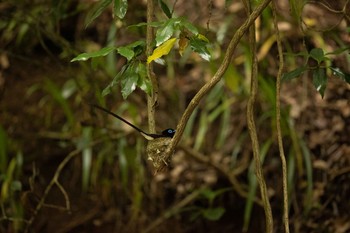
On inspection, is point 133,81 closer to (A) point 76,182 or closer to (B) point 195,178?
(B) point 195,178

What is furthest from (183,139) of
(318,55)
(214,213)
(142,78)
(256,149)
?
(142,78)

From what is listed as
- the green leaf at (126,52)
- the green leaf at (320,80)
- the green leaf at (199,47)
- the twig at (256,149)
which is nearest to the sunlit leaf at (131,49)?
the green leaf at (126,52)

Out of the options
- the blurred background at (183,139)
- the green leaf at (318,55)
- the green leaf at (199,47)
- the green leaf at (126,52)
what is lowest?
the blurred background at (183,139)

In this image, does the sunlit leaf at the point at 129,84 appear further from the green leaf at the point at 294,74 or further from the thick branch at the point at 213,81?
the green leaf at the point at 294,74

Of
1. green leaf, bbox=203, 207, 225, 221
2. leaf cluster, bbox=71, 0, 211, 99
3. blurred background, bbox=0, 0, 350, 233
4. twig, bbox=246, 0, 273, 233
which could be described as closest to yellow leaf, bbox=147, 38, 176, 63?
leaf cluster, bbox=71, 0, 211, 99

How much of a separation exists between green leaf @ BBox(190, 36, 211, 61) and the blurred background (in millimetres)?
969

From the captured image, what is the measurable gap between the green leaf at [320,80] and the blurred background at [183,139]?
754 mm

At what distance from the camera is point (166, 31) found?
3.43 ft

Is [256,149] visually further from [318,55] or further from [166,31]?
[166,31]

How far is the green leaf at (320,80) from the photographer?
1.25 metres

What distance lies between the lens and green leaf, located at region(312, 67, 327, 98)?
1249 mm

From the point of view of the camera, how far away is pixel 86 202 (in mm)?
2719

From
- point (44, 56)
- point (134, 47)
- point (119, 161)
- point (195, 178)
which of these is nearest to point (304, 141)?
point (195, 178)

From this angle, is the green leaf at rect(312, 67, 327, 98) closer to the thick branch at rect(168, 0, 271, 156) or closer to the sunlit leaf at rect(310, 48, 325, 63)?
the sunlit leaf at rect(310, 48, 325, 63)
